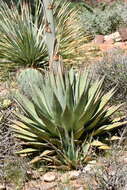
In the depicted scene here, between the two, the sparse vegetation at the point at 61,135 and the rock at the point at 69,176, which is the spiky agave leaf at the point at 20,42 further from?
the rock at the point at 69,176

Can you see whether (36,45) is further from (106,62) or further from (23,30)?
(106,62)

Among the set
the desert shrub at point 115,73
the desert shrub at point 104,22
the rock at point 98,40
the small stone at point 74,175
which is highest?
the desert shrub at point 104,22

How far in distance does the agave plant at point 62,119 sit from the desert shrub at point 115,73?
3.55 feet

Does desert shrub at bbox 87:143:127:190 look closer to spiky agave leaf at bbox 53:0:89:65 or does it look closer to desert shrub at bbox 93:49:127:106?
desert shrub at bbox 93:49:127:106

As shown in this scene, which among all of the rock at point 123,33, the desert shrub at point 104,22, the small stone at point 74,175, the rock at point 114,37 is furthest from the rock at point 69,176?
the desert shrub at point 104,22

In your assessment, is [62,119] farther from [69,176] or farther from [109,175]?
[109,175]

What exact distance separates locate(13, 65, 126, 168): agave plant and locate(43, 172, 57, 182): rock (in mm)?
147

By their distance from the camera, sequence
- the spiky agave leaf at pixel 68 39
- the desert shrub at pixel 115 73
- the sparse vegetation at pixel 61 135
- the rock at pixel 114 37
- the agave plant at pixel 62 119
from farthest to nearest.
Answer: the rock at pixel 114 37 → the spiky agave leaf at pixel 68 39 → the desert shrub at pixel 115 73 → the agave plant at pixel 62 119 → the sparse vegetation at pixel 61 135

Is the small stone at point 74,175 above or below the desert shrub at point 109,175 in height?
below

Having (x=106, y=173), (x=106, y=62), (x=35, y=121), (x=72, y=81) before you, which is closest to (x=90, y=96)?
(x=72, y=81)

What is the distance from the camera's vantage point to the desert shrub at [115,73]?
6.25 meters

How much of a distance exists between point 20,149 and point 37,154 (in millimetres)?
202

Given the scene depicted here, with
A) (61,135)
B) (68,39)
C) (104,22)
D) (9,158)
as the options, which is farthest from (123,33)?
(9,158)

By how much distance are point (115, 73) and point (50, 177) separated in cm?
262
